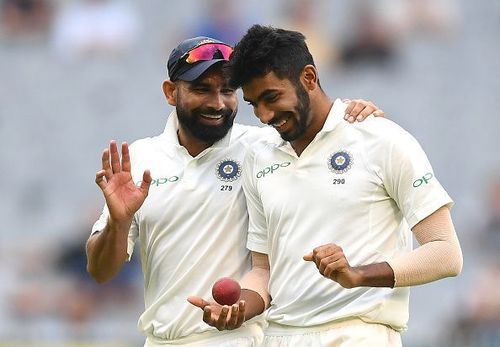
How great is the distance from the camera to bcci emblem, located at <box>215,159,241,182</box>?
5.50 m

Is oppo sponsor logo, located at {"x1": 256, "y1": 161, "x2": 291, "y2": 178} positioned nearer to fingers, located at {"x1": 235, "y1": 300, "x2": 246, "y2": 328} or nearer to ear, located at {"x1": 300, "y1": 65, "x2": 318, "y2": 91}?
ear, located at {"x1": 300, "y1": 65, "x2": 318, "y2": 91}

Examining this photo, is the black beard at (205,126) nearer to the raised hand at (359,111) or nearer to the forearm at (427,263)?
the raised hand at (359,111)

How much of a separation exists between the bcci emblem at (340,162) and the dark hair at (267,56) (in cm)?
34

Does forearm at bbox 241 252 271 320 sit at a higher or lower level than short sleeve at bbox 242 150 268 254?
lower

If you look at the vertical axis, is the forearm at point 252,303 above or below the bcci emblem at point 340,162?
below

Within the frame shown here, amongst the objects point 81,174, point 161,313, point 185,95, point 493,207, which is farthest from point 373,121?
point 81,174

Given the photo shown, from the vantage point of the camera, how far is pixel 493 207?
1209 centimetres

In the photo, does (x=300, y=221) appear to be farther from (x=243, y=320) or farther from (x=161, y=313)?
(x=161, y=313)

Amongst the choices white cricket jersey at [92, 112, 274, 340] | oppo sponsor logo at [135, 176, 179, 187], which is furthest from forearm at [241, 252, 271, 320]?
oppo sponsor logo at [135, 176, 179, 187]

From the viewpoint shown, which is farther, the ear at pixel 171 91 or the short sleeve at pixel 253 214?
the ear at pixel 171 91

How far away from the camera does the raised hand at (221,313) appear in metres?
4.81

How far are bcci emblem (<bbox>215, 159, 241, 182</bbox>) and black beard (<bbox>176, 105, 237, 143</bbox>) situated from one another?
12 centimetres

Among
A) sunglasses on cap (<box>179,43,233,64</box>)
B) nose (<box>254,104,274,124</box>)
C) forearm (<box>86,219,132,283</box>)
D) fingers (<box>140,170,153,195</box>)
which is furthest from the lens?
sunglasses on cap (<box>179,43,233,64</box>)

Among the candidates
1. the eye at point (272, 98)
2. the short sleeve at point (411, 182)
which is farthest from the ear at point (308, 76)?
the short sleeve at point (411, 182)
